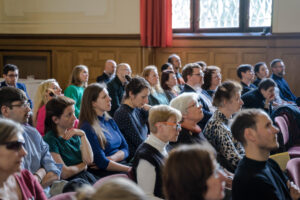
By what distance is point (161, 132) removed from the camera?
2557 millimetres

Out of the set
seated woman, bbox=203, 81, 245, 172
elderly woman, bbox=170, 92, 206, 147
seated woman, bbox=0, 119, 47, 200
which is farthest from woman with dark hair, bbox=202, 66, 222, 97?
seated woman, bbox=0, 119, 47, 200

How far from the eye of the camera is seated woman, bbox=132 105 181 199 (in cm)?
233

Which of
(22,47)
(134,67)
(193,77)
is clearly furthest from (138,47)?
(193,77)

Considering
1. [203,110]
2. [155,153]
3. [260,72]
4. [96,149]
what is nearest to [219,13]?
[260,72]

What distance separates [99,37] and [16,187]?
23.0ft

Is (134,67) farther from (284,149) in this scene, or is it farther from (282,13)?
(284,149)

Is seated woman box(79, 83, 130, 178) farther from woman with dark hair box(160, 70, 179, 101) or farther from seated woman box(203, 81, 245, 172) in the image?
woman with dark hair box(160, 70, 179, 101)

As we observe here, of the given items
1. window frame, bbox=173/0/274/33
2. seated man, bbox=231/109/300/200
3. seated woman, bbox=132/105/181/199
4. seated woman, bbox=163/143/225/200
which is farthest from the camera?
window frame, bbox=173/0/274/33

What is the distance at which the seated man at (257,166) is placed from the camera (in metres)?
2.12

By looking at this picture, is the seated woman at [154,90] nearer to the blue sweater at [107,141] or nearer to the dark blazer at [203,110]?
the dark blazer at [203,110]

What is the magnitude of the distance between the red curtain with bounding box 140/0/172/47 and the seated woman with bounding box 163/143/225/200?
22.4 ft

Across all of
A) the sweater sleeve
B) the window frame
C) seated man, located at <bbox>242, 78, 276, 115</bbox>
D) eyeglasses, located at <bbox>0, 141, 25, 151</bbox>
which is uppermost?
the window frame

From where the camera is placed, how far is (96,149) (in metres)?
3.21

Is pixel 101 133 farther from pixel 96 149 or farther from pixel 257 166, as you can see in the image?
pixel 257 166
